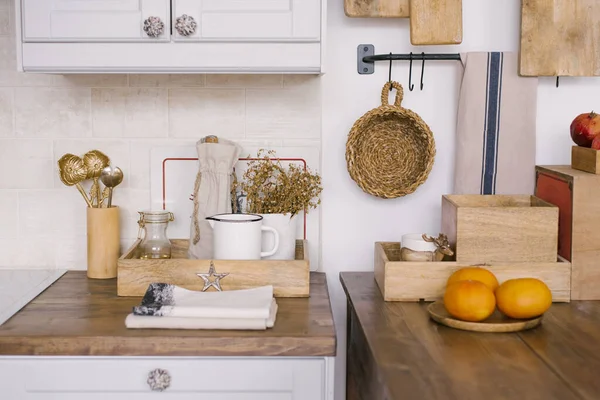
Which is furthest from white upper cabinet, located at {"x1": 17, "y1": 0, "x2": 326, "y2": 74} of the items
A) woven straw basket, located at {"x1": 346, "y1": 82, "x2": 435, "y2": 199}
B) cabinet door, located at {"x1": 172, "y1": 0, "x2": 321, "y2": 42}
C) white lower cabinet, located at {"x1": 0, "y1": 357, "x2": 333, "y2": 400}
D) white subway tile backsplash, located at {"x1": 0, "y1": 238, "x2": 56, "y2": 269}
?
white lower cabinet, located at {"x1": 0, "y1": 357, "x2": 333, "y2": 400}

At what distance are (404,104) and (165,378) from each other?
3.66 feet

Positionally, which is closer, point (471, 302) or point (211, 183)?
point (471, 302)

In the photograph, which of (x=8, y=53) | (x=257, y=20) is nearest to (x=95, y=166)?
(x=8, y=53)

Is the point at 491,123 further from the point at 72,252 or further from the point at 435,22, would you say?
the point at 72,252

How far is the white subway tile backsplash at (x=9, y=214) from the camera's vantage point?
7.77 feet

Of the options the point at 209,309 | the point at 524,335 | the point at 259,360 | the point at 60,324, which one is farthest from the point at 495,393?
the point at 60,324

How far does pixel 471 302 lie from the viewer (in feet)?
5.87

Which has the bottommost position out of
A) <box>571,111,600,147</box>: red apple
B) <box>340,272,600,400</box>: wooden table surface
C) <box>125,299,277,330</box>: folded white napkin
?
<box>340,272,600,400</box>: wooden table surface

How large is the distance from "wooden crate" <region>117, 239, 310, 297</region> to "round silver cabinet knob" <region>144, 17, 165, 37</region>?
1.89 ft

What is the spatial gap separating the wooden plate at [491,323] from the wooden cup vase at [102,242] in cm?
93

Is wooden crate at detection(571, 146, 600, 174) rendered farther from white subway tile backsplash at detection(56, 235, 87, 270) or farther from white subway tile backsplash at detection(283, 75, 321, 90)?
white subway tile backsplash at detection(56, 235, 87, 270)

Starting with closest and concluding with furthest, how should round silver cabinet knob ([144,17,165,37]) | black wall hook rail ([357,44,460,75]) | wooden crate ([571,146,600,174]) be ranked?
round silver cabinet knob ([144,17,165,37]), wooden crate ([571,146,600,174]), black wall hook rail ([357,44,460,75])

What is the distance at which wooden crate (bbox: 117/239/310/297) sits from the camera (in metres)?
1.99

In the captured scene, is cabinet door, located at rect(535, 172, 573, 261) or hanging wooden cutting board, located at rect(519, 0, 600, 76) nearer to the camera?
cabinet door, located at rect(535, 172, 573, 261)
